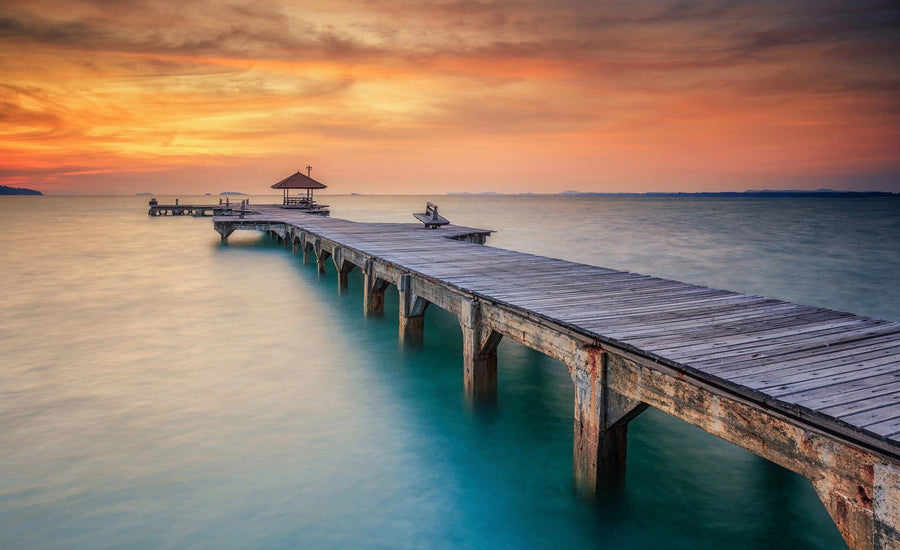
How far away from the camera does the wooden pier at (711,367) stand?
3.27 metres

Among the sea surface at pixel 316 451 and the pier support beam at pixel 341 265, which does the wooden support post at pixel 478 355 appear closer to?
the sea surface at pixel 316 451

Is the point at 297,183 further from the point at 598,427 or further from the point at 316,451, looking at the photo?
the point at 598,427

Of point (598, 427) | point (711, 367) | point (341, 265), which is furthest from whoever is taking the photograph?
point (341, 265)

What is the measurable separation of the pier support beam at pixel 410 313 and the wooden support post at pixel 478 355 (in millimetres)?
2428

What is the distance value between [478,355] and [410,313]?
9.70 ft

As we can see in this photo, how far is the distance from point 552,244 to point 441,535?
32667 mm

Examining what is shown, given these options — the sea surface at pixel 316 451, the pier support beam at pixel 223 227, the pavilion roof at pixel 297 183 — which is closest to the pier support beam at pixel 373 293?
the sea surface at pixel 316 451

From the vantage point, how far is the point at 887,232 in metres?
45.5

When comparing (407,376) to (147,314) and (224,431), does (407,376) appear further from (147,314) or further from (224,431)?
(147,314)

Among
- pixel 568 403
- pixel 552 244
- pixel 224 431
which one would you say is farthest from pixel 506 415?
→ pixel 552 244

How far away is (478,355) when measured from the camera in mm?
7512

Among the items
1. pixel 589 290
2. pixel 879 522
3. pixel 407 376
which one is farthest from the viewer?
pixel 407 376

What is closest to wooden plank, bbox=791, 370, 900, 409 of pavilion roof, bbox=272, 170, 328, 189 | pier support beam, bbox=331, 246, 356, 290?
pier support beam, bbox=331, 246, 356, 290

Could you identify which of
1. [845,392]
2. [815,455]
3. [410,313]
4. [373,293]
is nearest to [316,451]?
[410,313]
